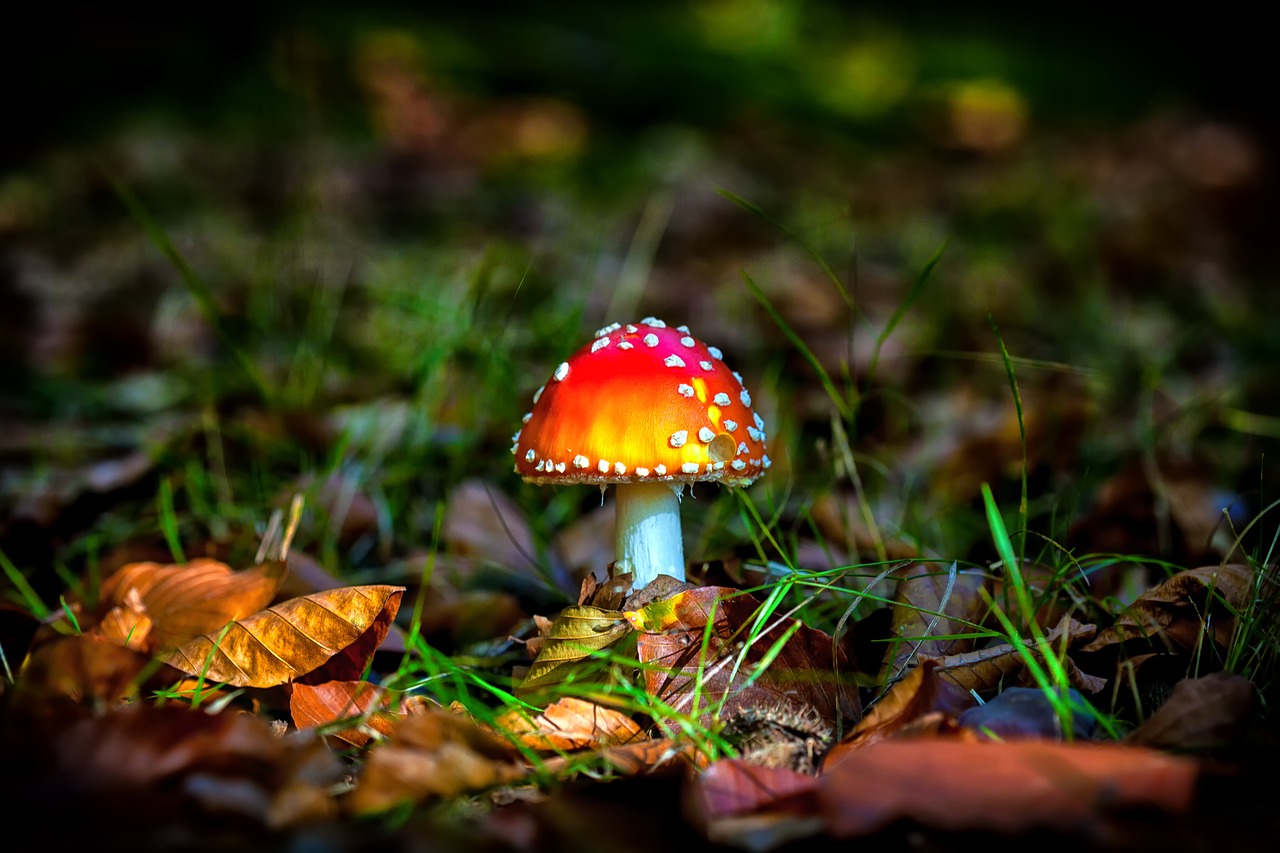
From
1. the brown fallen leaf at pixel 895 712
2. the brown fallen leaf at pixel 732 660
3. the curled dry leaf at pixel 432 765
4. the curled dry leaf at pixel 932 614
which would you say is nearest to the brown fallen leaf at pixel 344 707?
the curled dry leaf at pixel 432 765

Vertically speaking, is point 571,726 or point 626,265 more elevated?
point 626,265

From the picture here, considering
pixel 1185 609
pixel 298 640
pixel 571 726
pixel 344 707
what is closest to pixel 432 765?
pixel 571 726

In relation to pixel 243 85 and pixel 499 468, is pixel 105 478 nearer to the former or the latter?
pixel 499 468

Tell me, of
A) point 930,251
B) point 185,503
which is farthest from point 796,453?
point 930,251

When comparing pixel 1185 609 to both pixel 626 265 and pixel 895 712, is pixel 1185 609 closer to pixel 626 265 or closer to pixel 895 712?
pixel 895 712

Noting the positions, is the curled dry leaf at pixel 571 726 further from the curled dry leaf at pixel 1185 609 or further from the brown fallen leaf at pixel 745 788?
the curled dry leaf at pixel 1185 609

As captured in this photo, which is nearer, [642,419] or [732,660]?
[732,660]

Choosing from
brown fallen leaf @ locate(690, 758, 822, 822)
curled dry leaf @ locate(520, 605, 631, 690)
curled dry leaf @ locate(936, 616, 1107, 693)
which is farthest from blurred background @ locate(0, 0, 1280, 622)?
brown fallen leaf @ locate(690, 758, 822, 822)
